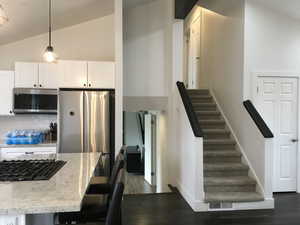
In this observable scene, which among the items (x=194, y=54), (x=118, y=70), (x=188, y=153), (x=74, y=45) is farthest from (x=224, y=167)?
(x=194, y=54)

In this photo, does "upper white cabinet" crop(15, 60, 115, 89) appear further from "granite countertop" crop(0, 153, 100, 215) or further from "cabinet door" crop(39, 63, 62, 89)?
"granite countertop" crop(0, 153, 100, 215)

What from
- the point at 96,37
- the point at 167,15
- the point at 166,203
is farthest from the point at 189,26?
the point at 166,203

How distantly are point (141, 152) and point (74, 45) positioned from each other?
223 inches

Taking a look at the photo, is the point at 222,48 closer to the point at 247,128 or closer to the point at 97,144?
the point at 247,128

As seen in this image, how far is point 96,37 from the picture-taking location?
5402 mm

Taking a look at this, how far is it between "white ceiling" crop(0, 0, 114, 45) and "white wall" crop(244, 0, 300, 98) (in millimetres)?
2613

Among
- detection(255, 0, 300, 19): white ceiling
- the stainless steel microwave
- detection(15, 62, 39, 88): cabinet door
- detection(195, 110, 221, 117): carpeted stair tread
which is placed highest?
detection(255, 0, 300, 19): white ceiling

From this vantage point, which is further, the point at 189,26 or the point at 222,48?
the point at 189,26

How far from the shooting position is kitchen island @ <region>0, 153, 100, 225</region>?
1442 millimetres

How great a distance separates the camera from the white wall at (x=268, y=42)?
455cm

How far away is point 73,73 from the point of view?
4.71 meters

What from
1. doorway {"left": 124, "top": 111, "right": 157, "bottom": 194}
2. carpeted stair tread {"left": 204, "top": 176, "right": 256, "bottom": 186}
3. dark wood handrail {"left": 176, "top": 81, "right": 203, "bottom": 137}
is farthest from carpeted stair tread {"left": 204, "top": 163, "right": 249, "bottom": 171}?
doorway {"left": 124, "top": 111, "right": 157, "bottom": 194}

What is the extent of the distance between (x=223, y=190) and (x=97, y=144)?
2233mm

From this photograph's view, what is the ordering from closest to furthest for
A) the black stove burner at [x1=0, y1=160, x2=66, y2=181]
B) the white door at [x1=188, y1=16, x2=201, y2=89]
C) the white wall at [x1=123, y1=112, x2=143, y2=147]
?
1. the black stove burner at [x1=0, y1=160, x2=66, y2=181]
2. the white door at [x1=188, y1=16, x2=201, y2=89]
3. the white wall at [x1=123, y1=112, x2=143, y2=147]
